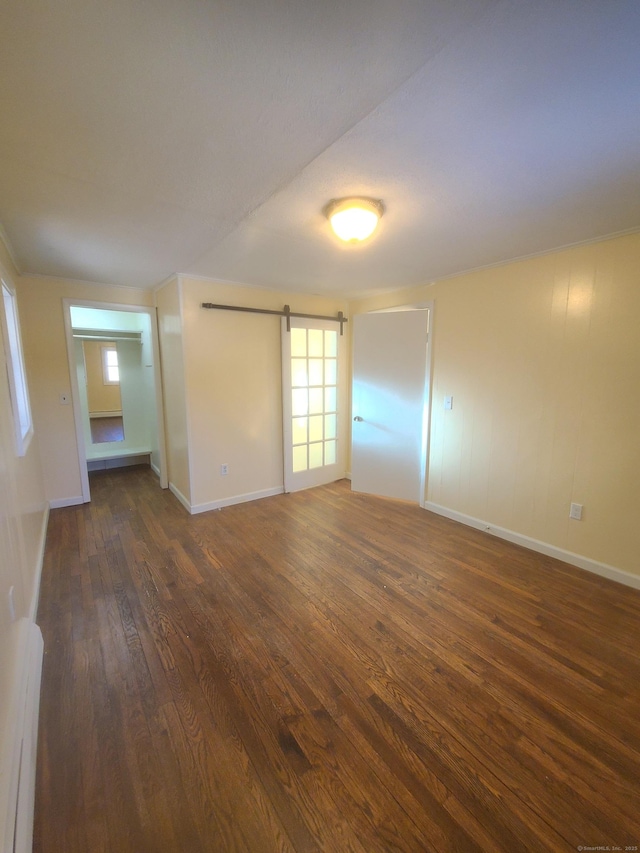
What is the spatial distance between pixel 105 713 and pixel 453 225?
307 cm

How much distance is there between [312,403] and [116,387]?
368 centimetres

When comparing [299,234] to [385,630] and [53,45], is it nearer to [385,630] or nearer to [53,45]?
[53,45]

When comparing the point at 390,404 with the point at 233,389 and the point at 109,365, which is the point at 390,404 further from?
the point at 109,365

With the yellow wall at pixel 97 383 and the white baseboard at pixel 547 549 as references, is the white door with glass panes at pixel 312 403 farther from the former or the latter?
the yellow wall at pixel 97 383

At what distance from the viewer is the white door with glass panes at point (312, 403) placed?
3.90m

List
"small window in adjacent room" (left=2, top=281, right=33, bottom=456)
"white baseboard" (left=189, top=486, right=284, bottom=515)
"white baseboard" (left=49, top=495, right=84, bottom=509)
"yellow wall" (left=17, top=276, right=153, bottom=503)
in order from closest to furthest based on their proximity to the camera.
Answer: "small window in adjacent room" (left=2, top=281, right=33, bottom=456) → "yellow wall" (left=17, top=276, right=153, bottom=503) → "white baseboard" (left=189, top=486, right=284, bottom=515) → "white baseboard" (left=49, top=495, right=84, bottom=509)

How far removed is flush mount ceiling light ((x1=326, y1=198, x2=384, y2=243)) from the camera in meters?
1.73

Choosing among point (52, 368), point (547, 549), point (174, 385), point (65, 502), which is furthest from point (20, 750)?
point (52, 368)

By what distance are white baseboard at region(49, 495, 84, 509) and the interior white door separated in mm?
3120

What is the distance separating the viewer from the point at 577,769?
1223 mm

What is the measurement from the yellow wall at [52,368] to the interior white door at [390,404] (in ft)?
9.22

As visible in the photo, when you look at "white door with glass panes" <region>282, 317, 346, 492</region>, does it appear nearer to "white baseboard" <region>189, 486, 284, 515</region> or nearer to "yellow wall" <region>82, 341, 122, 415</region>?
"white baseboard" <region>189, 486, 284, 515</region>

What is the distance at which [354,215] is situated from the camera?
1.76 metres

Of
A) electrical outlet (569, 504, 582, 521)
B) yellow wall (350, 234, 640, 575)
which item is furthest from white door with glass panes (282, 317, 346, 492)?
electrical outlet (569, 504, 582, 521)
